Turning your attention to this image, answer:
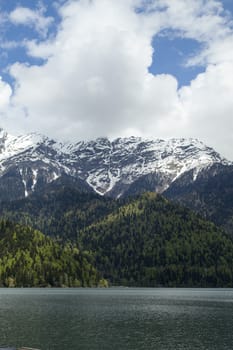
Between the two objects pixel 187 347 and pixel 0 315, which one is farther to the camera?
pixel 0 315

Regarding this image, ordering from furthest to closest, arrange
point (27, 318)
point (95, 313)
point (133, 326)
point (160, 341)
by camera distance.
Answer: point (95, 313)
point (27, 318)
point (133, 326)
point (160, 341)

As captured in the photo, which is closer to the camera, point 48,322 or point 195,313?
point 48,322

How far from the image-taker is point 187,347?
93688 mm

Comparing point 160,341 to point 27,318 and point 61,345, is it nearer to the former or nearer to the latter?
point 61,345

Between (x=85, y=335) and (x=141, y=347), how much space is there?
17.3 metres

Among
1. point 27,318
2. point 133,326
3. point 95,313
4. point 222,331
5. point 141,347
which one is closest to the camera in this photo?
point 141,347

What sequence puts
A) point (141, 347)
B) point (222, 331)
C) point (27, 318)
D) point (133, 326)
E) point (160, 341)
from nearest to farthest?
point (141, 347), point (160, 341), point (222, 331), point (133, 326), point (27, 318)

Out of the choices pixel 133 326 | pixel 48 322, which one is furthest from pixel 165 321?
pixel 48 322

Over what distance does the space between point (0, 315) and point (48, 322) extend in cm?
2024

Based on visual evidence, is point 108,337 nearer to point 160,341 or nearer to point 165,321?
point 160,341

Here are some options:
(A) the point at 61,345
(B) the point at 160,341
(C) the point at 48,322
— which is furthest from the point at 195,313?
(A) the point at 61,345

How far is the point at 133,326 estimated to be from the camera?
123812 mm

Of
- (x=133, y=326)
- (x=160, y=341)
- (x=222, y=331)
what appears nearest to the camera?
(x=160, y=341)

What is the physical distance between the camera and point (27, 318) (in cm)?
13400
